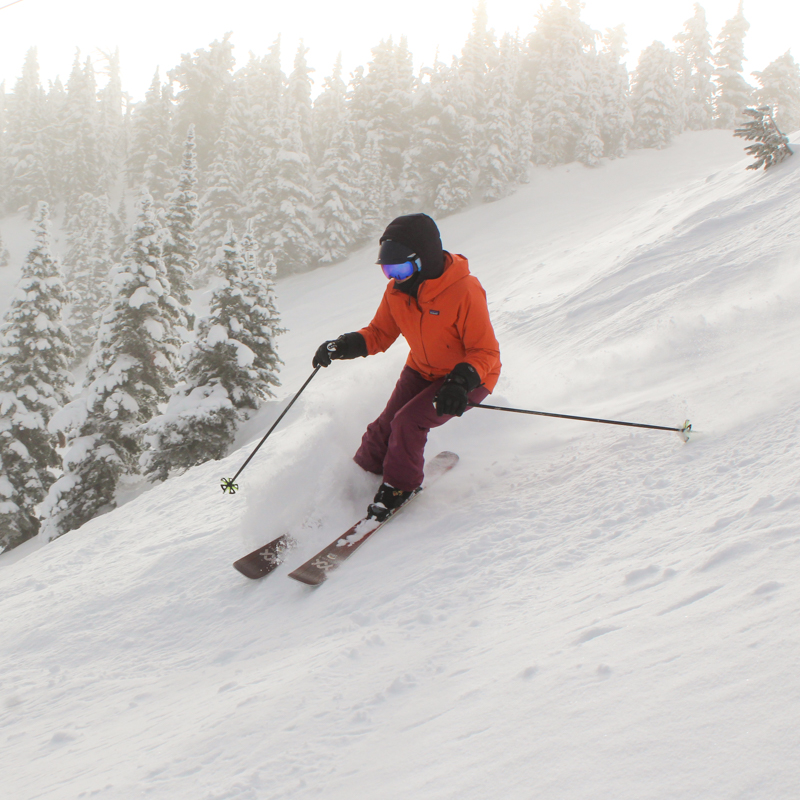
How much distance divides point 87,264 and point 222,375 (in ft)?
93.5

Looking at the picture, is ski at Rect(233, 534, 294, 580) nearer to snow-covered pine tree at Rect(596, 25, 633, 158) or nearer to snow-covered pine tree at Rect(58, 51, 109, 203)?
snow-covered pine tree at Rect(596, 25, 633, 158)

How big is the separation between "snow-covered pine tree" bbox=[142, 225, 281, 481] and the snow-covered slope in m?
5.69

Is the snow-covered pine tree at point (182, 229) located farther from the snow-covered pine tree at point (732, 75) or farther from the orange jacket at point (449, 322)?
the snow-covered pine tree at point (732, 75)

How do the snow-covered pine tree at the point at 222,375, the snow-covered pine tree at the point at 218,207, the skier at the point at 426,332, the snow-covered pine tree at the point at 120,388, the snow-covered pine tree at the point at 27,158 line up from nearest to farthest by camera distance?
the skier at the point at 426,332
the snow-covered pine tree at the point at 222,375
the snow-covered pine tree at the point at 120,388
the snow-covered pine tree at the point at 218,207
the snow-covered pine tree at the point at 27,158

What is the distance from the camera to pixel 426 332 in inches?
159

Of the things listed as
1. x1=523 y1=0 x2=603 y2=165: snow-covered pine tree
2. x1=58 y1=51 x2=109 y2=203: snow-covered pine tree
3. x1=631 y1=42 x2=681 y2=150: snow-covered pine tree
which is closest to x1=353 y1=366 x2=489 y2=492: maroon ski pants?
x1=523 y1=0 x2=603 y2=165: snow-covered pine tree

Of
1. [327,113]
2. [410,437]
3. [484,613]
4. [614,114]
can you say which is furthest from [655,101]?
[484,613]

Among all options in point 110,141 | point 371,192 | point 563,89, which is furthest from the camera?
point 110,141

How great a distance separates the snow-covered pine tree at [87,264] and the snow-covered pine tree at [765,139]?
28.2 meters

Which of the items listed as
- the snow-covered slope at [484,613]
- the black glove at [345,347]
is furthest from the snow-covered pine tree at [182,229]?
the black glove at [345,347]

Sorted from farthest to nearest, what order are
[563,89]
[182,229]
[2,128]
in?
[2,128], [563,89], [182,229]

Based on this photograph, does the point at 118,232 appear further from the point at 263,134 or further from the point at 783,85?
the point at 783,85

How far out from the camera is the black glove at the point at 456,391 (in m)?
3.49

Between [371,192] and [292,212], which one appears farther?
[371,192]
